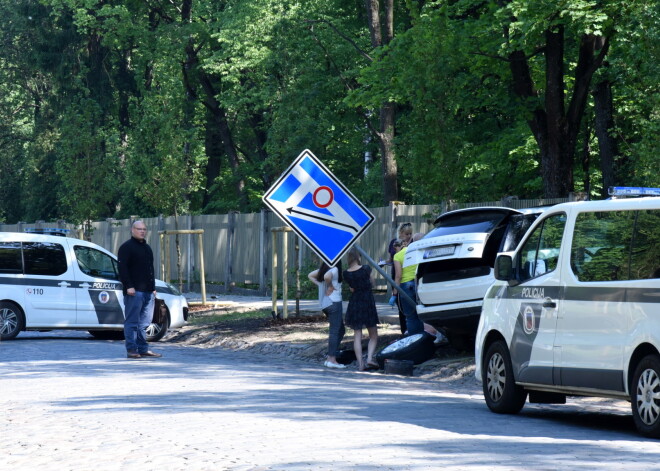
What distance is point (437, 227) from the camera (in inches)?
679

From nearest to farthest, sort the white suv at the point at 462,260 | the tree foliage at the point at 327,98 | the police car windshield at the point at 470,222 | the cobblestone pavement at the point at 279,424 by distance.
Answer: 1. the cobblestone pavement at the point at 279,424
2. the white suv at the point at 462,260
3. the police car windshield at the point at 470,222
4. the tree foliage at the point at 327,98

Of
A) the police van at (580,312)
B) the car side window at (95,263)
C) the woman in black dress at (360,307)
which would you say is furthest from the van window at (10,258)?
the police van at (580,312)

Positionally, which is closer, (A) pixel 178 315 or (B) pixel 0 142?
(A) pixel 178 315

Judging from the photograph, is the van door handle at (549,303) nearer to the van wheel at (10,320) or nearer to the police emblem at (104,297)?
the police emblem at (104,297)

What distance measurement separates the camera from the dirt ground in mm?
16766

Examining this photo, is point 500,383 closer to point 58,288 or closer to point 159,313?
point 159,313

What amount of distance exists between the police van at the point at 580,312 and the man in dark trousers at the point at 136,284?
23.1ft

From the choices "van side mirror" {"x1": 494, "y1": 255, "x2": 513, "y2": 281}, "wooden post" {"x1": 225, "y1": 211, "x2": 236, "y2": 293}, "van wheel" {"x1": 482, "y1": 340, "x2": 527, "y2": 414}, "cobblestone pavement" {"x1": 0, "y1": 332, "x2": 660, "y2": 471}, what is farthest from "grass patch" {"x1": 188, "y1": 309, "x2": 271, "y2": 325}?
"van side mirror" {"x1": 494, "y1": 255, "x2": 513, "y2": 281}

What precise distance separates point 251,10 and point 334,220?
26412mm

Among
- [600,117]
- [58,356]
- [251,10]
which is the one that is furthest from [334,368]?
[251,10]

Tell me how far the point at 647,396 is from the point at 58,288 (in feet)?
A: 47.3

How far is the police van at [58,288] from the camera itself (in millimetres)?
22312

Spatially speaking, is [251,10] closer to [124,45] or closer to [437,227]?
[124,45]

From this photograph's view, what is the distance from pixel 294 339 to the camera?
2108 centimetres
